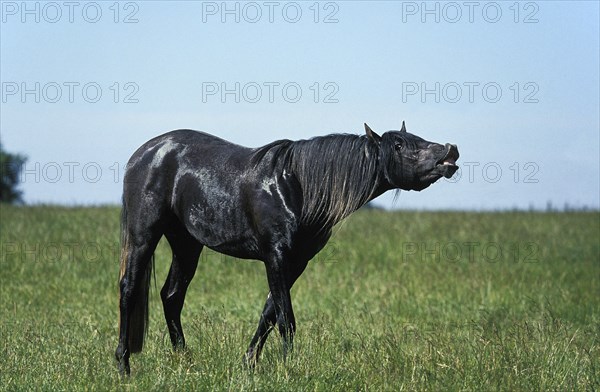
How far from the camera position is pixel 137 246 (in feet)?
26.6

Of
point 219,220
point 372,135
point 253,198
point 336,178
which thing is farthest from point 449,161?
point 219,220

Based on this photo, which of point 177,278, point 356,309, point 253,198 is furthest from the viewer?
point 356,309

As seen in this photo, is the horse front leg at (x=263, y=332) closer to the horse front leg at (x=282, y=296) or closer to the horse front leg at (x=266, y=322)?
the horse front leg at (x=266, y=322)

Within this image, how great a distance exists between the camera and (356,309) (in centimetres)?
Answer: 1252

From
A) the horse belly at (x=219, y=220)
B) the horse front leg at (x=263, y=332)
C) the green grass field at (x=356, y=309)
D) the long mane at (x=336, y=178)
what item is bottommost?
the green grass field at (x=356, y=309)

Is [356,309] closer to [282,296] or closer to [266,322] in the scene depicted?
[266,322]

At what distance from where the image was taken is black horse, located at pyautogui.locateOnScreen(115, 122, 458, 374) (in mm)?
7242

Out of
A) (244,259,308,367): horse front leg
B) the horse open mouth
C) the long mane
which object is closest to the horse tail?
(244,259,308,367): horse front leg

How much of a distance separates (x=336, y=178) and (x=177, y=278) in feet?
6.47

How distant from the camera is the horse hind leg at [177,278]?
27.2 feet

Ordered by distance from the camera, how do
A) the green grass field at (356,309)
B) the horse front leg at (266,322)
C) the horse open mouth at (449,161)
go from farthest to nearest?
the horse front leg at (266,322), the green grass field at (356,309), the horse open mouth at (449,161)

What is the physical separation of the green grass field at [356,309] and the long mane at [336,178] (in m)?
1.20

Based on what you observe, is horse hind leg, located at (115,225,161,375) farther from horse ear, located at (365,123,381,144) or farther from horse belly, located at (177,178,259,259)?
horse ear, located at (365,123,381,144)

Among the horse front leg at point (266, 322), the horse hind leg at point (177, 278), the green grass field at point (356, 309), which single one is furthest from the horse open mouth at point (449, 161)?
the horse hind leg at point (177, 278)
